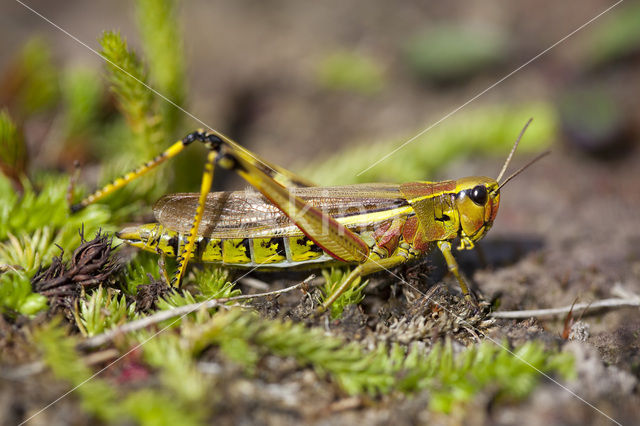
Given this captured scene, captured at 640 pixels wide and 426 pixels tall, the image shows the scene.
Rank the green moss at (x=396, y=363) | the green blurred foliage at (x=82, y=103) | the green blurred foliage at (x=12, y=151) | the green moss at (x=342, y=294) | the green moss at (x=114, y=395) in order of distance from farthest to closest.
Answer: the green blurred foliage at (x=82, y=103), the green blurred foliage at (x=12, y=151), the green moss at (x=342, y=294), the green moss at (x=396, y=363), the green moss at (x=114, y=395)

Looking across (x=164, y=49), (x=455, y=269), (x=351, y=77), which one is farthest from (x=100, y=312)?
(x=351, y=77)

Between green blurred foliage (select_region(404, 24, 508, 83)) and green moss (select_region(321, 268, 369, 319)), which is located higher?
green blurred foliage (select_region(404, 24, 508, 83))

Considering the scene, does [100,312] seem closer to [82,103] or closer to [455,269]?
[455,269]

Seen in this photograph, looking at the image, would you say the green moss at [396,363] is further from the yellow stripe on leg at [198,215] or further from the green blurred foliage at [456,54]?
the green blurred foliage at [456,54]

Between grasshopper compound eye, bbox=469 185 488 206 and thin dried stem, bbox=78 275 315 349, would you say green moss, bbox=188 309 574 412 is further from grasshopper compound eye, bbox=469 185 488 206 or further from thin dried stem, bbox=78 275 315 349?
grasshopper compound eye, bbox=469 185 488 206

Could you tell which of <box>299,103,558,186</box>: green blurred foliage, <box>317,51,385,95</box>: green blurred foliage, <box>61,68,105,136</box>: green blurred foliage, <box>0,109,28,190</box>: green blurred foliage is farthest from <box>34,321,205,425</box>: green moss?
<box>317,51,385,95</box>: green blurred foliage

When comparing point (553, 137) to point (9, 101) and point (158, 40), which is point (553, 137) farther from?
point (9, 101)

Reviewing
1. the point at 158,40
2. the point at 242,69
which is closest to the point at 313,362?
the point at 158,40

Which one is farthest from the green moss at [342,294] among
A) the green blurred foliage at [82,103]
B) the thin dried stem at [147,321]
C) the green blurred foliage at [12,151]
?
the green blurred foliage at [82,103]
